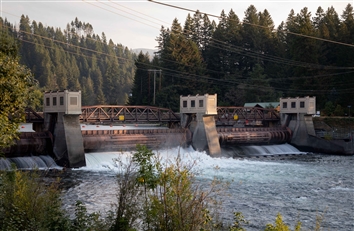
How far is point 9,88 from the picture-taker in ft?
48.7

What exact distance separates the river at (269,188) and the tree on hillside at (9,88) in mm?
4452

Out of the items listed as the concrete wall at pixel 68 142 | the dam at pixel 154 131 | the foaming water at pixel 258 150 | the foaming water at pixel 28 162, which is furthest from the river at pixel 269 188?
the foaming water at pixel 28 162

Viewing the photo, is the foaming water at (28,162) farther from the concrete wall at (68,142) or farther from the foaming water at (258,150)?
the foaming water at (258,150)

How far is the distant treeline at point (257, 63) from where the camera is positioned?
76188 millimetres

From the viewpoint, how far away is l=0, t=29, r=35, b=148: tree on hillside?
48.3 ft

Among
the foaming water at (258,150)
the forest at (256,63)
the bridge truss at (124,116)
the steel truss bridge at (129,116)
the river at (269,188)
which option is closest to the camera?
the river at (269,188)

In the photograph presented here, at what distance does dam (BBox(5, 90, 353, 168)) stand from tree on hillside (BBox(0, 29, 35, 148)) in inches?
403

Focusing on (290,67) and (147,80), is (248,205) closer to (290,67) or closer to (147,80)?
(290,67)

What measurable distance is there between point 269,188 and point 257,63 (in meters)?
64.2

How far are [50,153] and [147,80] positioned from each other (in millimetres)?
61915

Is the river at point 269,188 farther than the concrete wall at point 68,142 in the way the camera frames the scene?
No

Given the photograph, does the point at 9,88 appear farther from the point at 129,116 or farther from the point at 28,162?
the point at 129,116

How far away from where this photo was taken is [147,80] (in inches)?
3826

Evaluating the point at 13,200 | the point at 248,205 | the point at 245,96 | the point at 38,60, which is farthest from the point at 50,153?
the point at 38,60
